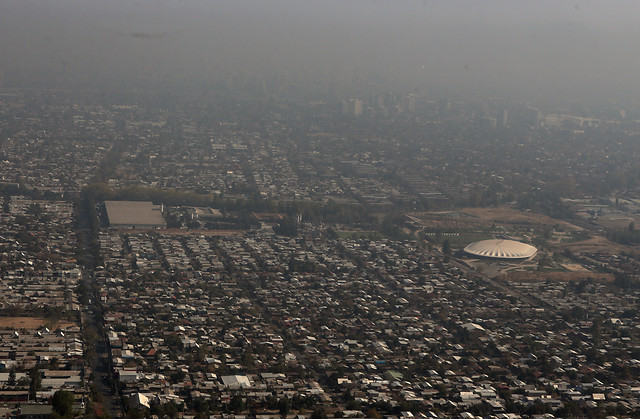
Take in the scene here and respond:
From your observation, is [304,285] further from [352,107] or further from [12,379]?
[352,107]

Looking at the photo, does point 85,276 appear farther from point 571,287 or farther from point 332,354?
point 571,287

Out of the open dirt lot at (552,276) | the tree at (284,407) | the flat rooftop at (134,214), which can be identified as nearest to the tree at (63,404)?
the tree at (284,407)

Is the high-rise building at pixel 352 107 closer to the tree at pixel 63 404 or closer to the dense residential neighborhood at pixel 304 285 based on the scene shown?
the dense residential neighborhood at pixel 304 285

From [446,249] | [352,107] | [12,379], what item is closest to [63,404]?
[12,379]

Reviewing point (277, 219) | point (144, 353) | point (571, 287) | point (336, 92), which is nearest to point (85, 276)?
point (144, 353)

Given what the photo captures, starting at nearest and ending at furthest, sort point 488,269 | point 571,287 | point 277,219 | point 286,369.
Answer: point 286,369 → point 571,287 → point 488,269 → point 277,219

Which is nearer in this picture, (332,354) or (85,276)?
(332,354)
